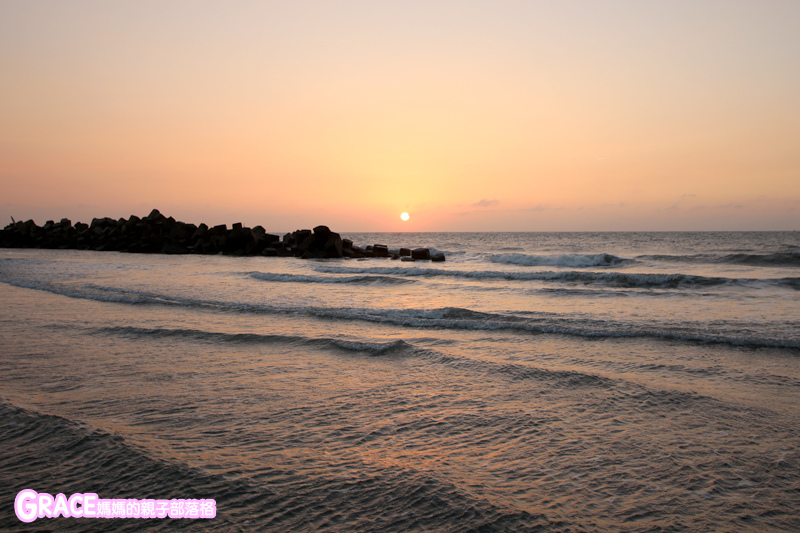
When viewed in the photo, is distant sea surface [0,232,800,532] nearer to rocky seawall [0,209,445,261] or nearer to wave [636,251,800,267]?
wave [636,251,800,267]

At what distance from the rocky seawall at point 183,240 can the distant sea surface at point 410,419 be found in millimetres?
23591

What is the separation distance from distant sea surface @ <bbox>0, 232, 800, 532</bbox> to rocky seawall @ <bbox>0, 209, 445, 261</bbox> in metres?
23.6

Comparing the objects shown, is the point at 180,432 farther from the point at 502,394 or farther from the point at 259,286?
the point at 259,286

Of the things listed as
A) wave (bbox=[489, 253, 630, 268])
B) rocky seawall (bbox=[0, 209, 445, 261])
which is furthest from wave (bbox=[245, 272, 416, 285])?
wave (bbox=[489, 253, 630, 268])

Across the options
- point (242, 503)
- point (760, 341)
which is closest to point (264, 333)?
point (242, 503)

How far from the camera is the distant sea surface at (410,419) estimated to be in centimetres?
307

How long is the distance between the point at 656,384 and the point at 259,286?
14.2 m

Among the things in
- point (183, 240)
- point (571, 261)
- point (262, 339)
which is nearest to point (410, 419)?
point (262, 339)

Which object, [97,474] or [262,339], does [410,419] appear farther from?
[262,339]

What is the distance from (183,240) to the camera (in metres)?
39.2

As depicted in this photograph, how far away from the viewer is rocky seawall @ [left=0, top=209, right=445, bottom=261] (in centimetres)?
3453

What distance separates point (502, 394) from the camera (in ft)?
17.8

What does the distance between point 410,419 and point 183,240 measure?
128 ft

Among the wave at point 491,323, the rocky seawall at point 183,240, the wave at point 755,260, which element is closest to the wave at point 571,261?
the wave at point 755,260
